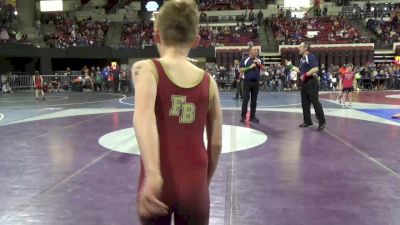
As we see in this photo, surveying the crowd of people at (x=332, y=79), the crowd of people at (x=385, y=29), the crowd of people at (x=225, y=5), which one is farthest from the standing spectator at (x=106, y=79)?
the crowd of people at (x=385, y=29)

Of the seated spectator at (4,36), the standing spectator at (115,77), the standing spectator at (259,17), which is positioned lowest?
the standing spectator at (115,77)

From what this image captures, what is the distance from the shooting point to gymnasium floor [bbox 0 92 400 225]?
151 inches

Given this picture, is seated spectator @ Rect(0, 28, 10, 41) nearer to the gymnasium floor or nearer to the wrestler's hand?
the gymnasium floor

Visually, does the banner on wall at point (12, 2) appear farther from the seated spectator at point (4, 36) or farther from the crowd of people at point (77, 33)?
the seated spectator at point (4, 36)

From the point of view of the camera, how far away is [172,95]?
1.78 m

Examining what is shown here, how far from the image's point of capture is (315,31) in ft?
104

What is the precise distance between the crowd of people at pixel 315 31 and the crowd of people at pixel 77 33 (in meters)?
13.3

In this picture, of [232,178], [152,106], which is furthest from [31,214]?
[152,106]

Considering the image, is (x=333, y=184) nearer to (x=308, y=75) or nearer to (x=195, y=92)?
(x=195, y=92)

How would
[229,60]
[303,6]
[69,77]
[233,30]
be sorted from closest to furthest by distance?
[69,77] < [229,60] < [233,30] < [303,6]

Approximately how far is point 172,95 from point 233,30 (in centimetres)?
3146

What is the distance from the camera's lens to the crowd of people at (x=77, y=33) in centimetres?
3098

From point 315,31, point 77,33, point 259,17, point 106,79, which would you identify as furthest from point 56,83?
point 315,31

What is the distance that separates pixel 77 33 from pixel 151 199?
33477mm
